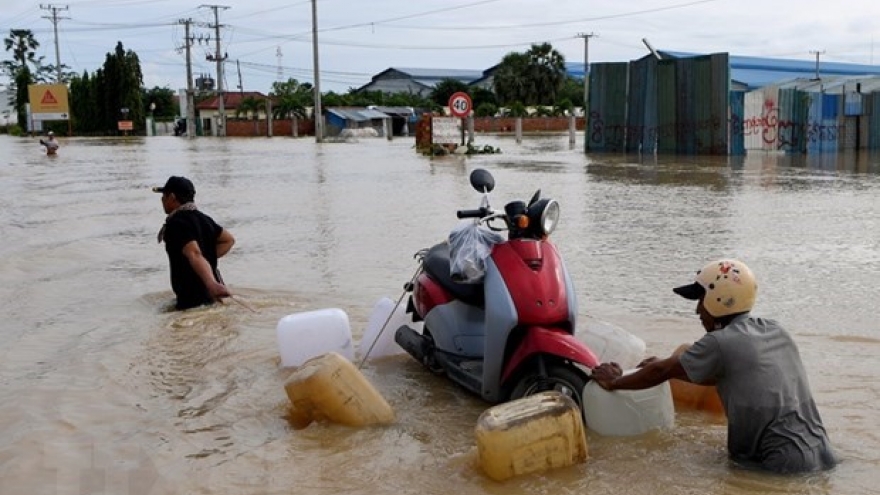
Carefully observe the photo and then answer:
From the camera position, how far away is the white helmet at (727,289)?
388cm

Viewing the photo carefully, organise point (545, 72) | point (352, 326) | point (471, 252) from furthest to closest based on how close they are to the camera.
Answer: point (545, 72) → point (352, 326) → point (471, 252)

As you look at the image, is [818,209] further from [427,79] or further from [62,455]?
[427,79]

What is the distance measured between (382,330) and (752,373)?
2911 mm

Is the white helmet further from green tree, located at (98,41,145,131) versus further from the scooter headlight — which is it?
green tree, located at (98,41,145,131)

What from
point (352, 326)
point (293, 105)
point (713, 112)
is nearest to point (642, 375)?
point (352, 326)

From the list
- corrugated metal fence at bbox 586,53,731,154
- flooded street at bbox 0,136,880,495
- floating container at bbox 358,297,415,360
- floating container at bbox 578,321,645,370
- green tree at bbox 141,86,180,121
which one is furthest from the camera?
green tree at bbox 141,86,180,121

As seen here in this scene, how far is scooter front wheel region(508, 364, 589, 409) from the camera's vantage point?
15.0ft

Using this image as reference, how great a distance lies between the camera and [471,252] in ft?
15.9

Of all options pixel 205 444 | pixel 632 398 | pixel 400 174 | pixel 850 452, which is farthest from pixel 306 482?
pixel 400 174

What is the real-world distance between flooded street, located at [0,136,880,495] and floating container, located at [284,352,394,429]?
0.09m

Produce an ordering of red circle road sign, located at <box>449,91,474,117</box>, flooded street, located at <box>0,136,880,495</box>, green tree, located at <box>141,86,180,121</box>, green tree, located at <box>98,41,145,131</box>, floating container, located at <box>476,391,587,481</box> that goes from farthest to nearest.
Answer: green tree, located at <box>141,86,180,121</box>, green tree, located at <box>98,41,145,131</box>, red circle road sign, located at <box>449,91,474,117</box>, flooded street, located at <box>0,136,880,495</box>, floating container, located at <box>476,391,587,481</box>

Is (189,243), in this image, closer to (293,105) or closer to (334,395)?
(334,395)

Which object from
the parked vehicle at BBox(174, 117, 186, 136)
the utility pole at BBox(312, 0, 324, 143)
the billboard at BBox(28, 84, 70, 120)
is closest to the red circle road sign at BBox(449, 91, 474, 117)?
the utility pole at BBox(312, 0, 324, 143)

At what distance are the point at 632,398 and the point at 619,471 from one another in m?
0.42
